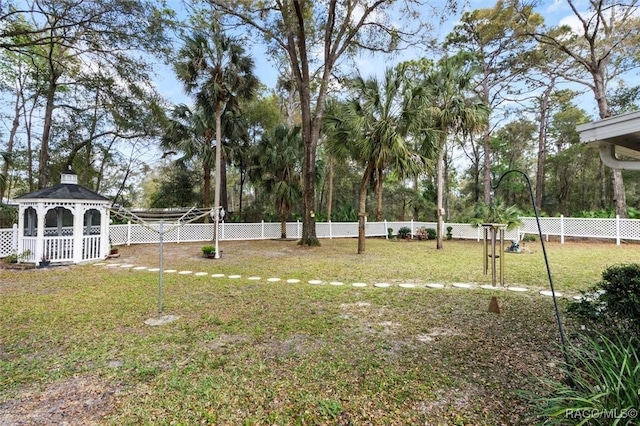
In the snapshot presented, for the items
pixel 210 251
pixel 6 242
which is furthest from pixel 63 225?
pixel 210 251

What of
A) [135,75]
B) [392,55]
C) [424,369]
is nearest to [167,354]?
[424,369]

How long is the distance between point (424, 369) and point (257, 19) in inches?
507

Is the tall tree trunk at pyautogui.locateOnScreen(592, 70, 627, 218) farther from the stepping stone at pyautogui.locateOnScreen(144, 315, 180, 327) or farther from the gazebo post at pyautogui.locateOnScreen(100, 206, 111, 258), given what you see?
the gazebo post at pyautogui.locateOnScreen(100, 206, 111, 258)

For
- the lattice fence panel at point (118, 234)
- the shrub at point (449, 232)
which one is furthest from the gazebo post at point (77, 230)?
the shrub at point (449, 232)

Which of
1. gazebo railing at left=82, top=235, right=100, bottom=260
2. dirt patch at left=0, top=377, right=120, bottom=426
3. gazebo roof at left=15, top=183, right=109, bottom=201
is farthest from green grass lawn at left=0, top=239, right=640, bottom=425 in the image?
gazebo roof at left=15, top=183, right=109, bottom=201

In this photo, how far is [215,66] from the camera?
960cm

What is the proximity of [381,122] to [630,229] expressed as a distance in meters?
10.4

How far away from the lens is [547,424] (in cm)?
169

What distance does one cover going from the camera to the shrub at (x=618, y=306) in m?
2.41

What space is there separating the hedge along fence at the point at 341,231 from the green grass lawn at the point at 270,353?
19.4ft

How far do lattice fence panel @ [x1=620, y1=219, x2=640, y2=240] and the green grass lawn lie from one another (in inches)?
311

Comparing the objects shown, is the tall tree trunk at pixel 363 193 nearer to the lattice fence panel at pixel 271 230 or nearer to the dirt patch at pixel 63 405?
the lattice fence panel at pixel 271 230

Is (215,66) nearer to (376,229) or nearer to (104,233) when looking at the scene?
(104,233)

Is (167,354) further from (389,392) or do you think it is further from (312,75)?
(312,75)
